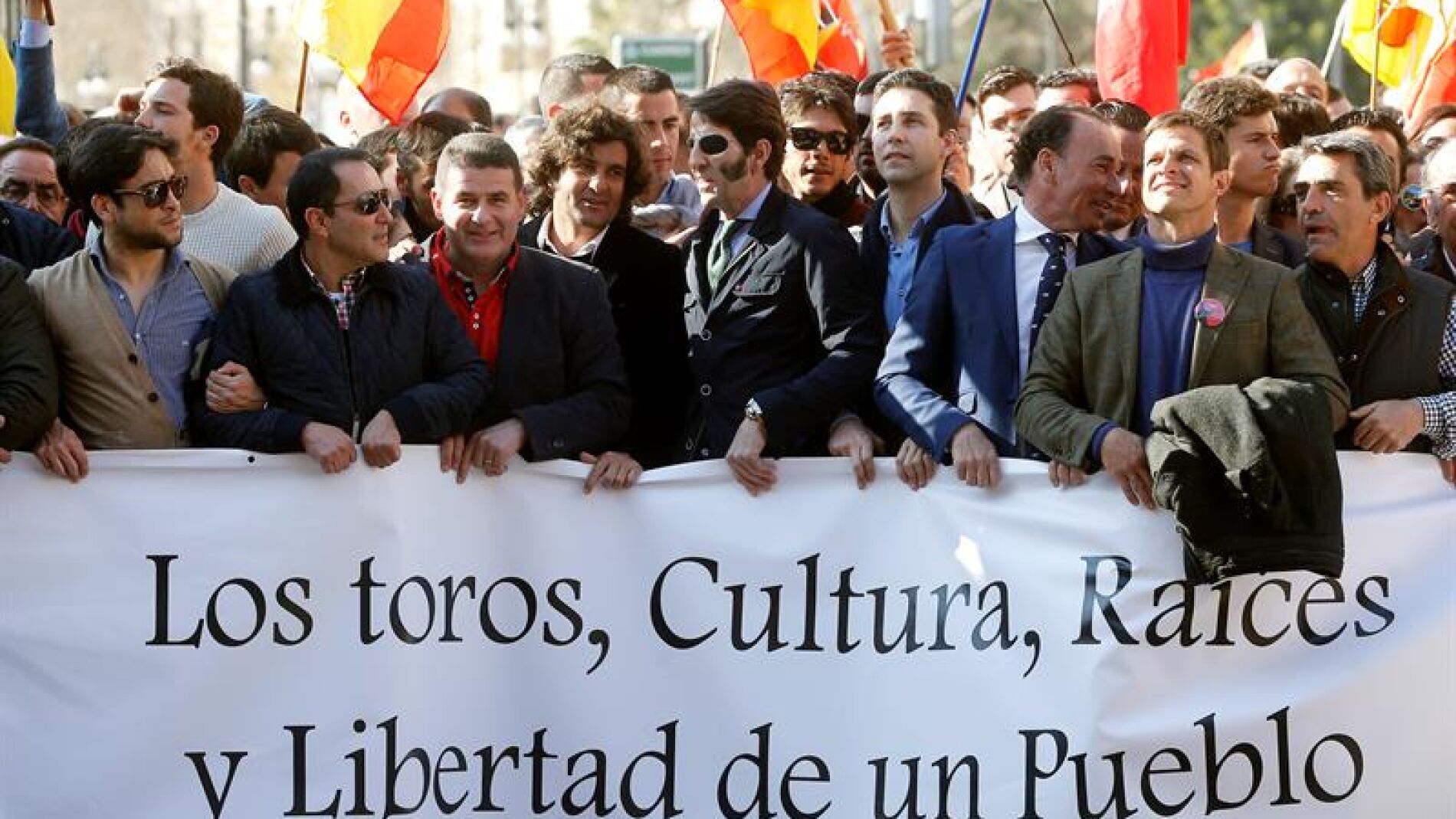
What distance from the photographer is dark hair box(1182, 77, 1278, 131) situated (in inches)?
323

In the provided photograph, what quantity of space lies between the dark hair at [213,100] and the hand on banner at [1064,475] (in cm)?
319

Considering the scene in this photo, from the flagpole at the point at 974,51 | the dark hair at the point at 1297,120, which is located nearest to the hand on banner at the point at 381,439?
the flagpole at the point at 974,51

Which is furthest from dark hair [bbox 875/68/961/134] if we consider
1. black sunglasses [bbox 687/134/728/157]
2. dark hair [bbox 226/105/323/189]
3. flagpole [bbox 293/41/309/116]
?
→ flagpole [bbox 293/41/309/116]

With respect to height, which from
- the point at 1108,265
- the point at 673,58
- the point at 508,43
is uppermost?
the point at 1108,265

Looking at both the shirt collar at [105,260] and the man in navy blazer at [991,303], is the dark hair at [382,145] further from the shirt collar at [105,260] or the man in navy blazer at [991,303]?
the man in navy blazer at [991,303]

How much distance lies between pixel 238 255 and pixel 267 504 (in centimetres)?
99

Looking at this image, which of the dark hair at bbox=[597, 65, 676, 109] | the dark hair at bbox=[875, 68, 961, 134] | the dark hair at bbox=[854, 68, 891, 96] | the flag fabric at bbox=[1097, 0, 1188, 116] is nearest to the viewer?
the dark hair at bbox=[875, 68, 961, 134]

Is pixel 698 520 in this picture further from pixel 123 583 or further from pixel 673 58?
pixel 673 58

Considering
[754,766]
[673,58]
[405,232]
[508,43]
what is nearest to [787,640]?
[754,766]

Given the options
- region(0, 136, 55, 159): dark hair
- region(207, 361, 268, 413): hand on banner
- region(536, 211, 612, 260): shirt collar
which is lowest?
region(207, 361, 268, 413): hand on banner

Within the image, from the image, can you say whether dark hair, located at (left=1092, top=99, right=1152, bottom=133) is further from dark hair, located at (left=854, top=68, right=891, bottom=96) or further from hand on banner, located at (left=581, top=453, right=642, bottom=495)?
hand on banner, located at (left=581, top=453, right=642, bottom=495)

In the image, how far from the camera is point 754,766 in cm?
679

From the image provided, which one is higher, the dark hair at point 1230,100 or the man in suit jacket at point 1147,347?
the dark hair at point 1230,100

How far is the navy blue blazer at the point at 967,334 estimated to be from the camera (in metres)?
6.93
